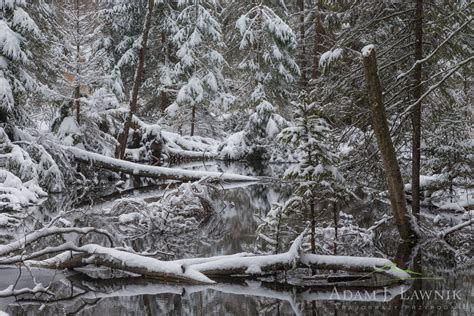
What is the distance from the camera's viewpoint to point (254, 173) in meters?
22.1

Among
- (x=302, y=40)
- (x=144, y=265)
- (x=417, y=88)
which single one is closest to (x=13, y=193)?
(x=144, y=265)

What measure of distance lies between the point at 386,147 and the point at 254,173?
45.4 feet

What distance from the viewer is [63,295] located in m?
6.50

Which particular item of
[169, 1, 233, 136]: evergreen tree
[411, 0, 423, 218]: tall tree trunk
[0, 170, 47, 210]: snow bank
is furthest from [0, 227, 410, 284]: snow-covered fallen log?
[169, 1, 233, 136]: evergreen tree

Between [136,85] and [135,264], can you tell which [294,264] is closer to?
[135,264]

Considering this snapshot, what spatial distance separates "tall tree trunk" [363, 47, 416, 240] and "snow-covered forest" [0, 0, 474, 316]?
2 centimetres

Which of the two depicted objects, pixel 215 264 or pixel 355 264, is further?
pixel 215 264

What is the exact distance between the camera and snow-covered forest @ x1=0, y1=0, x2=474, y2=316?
264 inches

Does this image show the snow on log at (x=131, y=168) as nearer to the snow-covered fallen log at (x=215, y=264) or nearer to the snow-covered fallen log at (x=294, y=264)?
the snow-covered fallen log at (x=215, y=264)

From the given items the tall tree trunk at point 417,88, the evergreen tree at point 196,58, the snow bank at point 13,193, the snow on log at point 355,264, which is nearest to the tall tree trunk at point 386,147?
the tall tree trunk at point 417,88

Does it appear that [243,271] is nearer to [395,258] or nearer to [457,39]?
[395,258]

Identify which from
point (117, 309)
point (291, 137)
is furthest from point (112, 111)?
point (117, 309)

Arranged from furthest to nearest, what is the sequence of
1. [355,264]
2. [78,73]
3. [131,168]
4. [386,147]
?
1. [78,73]
2. [131,168]
3. [386,147]
4. [355,264]

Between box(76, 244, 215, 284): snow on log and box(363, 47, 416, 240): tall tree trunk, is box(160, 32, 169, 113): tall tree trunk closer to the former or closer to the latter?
box(363, 47, 416, 240): tall tree trunk
